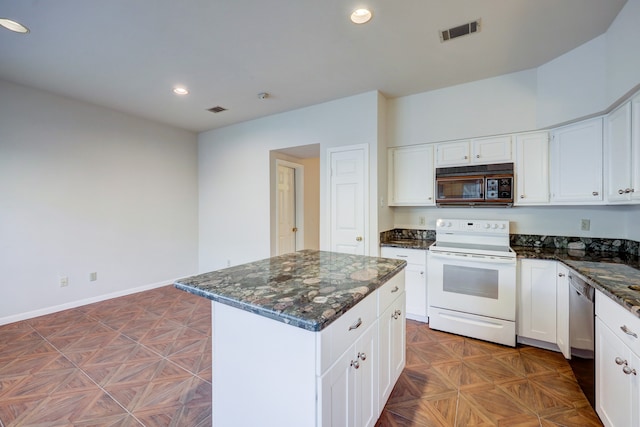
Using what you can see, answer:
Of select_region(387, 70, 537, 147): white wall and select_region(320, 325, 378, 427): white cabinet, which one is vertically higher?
select_region(387, 70, 537, 147): white wall

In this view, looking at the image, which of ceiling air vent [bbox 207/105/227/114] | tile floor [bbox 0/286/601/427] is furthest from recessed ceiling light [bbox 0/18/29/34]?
tile floor [bbox 0/286/601/427]

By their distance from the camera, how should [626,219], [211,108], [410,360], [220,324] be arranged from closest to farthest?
[220,324] < [410,360] < [626,219] < [211,108]

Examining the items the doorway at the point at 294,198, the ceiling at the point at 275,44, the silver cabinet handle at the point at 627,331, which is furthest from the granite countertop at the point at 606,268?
the doorway at the point at 294,198

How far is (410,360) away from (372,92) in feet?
9.77

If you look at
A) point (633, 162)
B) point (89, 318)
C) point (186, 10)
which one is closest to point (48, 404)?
point (89, 318)

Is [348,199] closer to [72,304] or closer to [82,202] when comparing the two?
[82,202]

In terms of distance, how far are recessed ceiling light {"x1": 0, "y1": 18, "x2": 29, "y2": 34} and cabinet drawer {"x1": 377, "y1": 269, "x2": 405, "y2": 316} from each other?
3393mm

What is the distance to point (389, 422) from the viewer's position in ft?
5.61

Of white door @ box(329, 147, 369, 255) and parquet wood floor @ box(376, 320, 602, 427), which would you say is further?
white door @ box(329, 147, 369, 255)

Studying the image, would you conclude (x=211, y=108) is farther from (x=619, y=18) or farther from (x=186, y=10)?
(x=619, y=18)

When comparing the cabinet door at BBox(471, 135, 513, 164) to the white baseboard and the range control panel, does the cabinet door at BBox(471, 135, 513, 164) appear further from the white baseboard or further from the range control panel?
the white baseboard

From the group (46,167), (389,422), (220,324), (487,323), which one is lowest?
(389,422)

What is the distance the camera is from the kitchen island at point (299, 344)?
42.2 inches

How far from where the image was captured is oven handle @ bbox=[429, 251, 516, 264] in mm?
2576
